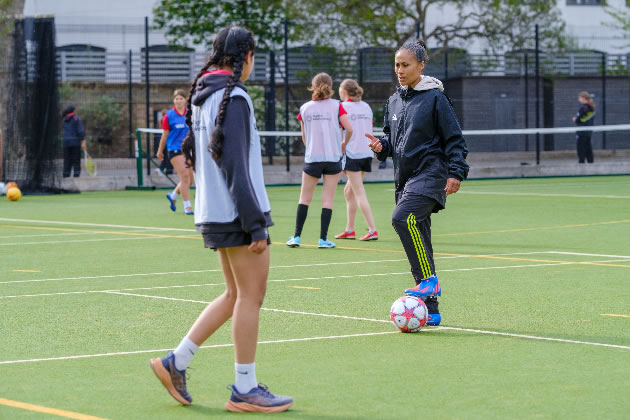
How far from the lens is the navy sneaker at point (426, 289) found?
8195 mm

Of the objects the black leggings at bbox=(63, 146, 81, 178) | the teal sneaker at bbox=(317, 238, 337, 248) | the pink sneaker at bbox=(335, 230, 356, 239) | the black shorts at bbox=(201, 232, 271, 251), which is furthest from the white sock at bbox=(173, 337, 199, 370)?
the black leggings at bbox=(63, 146, 81, 178)

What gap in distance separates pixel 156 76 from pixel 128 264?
17525 millimetres

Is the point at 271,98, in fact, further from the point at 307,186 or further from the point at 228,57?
the point at 228,57

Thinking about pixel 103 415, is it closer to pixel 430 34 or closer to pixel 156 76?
pixel 156 76

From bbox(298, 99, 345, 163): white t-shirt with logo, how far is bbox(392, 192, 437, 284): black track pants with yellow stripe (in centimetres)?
582

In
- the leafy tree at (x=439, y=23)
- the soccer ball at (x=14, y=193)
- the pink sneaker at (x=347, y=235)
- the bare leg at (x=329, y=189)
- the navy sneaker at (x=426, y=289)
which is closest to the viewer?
the navy sneaker at (x=426, y=289)

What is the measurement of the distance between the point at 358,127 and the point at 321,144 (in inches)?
43.7

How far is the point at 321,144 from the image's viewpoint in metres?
14.2

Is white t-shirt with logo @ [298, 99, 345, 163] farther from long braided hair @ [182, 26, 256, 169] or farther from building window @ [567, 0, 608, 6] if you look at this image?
building window @ [567, 0, 608, 6]

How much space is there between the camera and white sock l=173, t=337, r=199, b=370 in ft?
19.4

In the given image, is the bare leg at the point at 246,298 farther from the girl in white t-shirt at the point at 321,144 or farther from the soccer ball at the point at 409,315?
the girl in white t-shirt at the point at 321,144

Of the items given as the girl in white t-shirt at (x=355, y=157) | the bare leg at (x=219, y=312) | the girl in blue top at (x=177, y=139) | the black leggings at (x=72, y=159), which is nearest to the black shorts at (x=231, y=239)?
the bare leg at (x=219, y=312)

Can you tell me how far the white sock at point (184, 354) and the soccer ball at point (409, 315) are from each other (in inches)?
89.8

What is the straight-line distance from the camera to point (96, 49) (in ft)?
95.3
